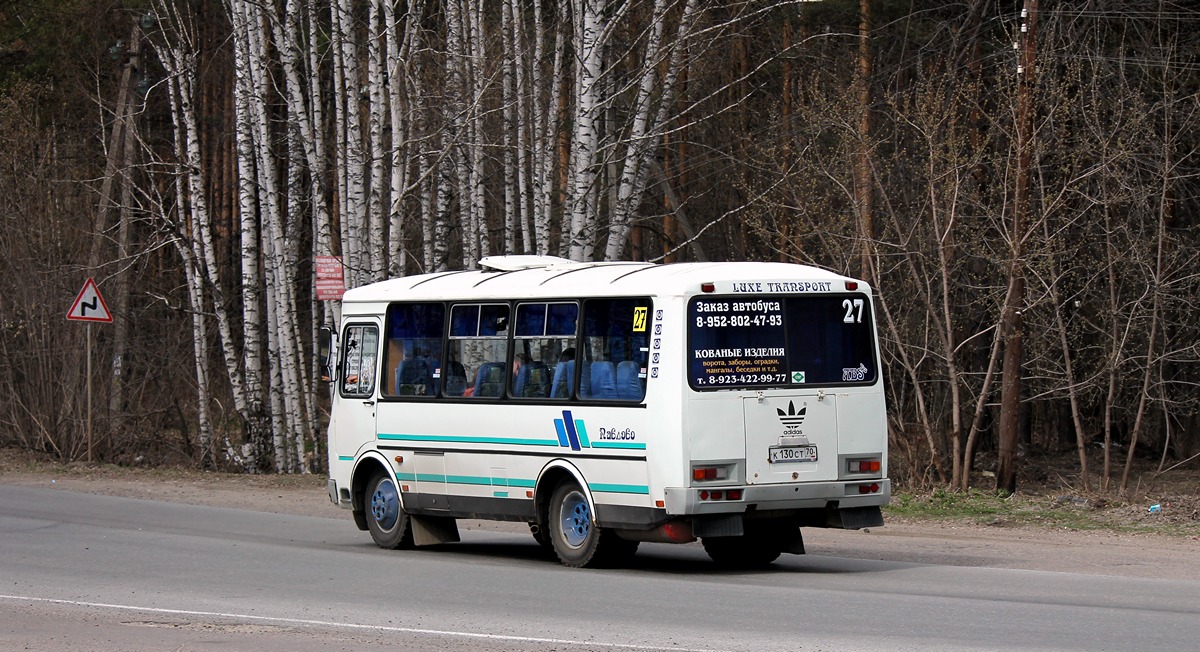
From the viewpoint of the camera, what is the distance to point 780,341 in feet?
42.7

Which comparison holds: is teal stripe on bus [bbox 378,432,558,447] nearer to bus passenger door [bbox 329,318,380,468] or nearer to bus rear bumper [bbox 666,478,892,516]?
bus passenger door [bbox 329,318,380,468]

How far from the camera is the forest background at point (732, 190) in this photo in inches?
875

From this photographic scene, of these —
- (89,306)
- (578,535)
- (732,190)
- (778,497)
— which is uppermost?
(732,190)

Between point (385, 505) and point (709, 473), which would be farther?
point (385, 505)

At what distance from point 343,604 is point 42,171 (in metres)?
23.8

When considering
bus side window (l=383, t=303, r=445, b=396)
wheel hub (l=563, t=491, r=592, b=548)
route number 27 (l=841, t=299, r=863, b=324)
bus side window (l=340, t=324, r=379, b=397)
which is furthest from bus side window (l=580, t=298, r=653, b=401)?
bus side window (l=340, t=324, r=379, b=397)

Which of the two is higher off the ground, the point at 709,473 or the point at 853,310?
the point at 853,310

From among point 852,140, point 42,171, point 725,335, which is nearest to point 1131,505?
point 852,140

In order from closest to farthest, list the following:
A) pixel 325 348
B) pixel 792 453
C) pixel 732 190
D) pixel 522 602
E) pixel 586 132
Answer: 1. pixel 522 602
2. pixel 792 453
3. pixel 325 348
4. pixel 586 132
5. pixel 732 190

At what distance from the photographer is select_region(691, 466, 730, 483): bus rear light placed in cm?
1244

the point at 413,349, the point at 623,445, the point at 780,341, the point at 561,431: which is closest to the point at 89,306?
the point at 413,349

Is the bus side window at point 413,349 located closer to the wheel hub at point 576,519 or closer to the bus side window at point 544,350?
the bus side window at point 544,350

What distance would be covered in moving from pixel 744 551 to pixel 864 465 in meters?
1.59

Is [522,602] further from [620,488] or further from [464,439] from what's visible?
[464,439]
